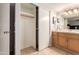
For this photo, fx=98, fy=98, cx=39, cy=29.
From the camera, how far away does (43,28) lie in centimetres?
183

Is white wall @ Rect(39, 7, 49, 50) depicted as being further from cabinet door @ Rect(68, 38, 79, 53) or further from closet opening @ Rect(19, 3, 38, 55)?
cabinet door @ Rect(68, 38, 79, 53)

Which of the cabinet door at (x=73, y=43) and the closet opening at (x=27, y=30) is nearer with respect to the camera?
the closet opening at (x=27, y=30)

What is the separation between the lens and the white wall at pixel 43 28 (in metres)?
1.64

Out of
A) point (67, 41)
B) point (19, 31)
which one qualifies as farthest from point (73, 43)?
point (19, 31)

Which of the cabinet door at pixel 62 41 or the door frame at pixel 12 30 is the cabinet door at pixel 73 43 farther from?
the door frame at pixel 12 30

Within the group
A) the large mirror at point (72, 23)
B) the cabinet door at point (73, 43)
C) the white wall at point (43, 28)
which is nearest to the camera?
the large mirror at point (72, 23)

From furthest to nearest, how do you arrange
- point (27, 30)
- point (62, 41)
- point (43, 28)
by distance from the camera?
point (43, 28) → point (62, 41) → point (27, 30)

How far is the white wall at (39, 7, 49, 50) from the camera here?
164 centimetres

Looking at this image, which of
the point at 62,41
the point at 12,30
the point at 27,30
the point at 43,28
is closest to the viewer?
the point at 12,30

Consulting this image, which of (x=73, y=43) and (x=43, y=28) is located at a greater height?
(x=43, y=28)

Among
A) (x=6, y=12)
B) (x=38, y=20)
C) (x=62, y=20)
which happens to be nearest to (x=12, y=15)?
(x=6, y=12)

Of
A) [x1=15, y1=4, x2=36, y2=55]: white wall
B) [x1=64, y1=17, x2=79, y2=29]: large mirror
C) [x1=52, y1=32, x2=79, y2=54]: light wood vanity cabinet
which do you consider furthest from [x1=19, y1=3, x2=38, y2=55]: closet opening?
[x1=64, y1=17, x2=79, y2=29]: large mirror

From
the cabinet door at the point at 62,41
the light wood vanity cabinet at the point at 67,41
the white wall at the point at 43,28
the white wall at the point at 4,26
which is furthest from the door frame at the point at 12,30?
the cabinet door at the point at 62,41

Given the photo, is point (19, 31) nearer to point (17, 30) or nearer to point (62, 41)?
point (17, 30)
